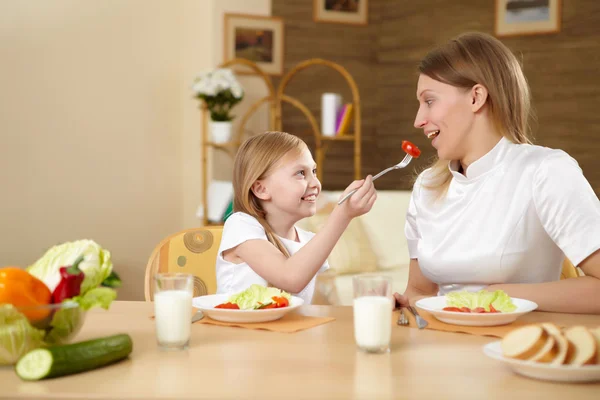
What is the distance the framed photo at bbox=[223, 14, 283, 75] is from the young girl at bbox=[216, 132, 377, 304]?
10.2 feet

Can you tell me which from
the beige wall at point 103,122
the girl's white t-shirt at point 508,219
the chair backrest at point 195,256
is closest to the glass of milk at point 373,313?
the girl's white t-shirt at point 508,219

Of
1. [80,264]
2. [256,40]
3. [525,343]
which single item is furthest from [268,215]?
[256,40]

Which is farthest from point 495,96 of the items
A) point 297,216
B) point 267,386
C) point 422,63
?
point 267,386

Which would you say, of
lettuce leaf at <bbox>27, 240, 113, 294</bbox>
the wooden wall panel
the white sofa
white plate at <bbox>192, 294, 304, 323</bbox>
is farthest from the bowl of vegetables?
the wooden wall panel

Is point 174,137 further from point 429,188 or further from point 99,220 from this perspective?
point 429,188

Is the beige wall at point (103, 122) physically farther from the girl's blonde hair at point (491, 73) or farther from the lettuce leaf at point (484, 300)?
the lettuce leaf at point (484, 300)

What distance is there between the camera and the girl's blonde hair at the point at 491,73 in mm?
1740

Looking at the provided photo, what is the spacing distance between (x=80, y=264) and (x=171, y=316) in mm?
179

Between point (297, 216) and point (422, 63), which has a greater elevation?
point (422, 63)

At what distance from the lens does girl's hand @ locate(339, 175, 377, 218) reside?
1.62 meters

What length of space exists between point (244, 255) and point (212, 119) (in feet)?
9.82

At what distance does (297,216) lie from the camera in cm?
197

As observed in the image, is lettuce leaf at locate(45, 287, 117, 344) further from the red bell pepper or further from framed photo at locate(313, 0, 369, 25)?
framed photo at locate(313, 0, 369, 25)

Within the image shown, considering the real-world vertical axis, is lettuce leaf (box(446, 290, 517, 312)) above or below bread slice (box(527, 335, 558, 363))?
below
